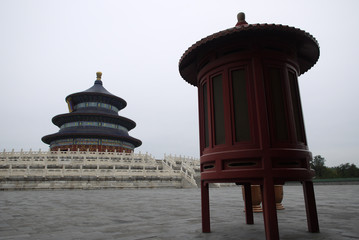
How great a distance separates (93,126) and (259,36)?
141ft

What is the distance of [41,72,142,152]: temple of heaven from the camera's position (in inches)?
1647

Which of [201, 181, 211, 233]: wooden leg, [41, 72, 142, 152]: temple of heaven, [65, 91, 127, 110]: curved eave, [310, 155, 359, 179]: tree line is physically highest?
[65, 91, 127, 110]: curved eave

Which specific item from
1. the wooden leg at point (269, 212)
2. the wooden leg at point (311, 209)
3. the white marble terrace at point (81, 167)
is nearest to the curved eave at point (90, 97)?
the white marble terrace at point (81, 167)

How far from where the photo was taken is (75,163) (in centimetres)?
2639

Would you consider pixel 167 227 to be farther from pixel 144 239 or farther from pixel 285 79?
pixel 285 79

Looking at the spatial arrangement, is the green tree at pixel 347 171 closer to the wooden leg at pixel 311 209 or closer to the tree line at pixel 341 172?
the tree line at pixel 341 172

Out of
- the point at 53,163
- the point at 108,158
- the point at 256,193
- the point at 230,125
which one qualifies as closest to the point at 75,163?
the point at 53,163

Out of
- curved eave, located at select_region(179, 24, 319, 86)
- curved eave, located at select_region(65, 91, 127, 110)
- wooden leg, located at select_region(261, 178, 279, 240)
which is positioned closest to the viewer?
wooden leg, located at select_region(261, 178, 279, 240)

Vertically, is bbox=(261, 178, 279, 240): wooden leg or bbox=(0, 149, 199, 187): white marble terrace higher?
bbox=(0, 149, 199, 187): white marble terrace

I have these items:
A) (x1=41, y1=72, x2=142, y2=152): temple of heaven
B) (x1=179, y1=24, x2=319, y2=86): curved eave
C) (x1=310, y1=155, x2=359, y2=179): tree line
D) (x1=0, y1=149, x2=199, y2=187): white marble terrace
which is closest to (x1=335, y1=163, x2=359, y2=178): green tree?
(x1=310, y1=155, x2=359, y2=179): tree line

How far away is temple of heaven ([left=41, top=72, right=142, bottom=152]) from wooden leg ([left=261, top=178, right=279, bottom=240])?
39274 mm

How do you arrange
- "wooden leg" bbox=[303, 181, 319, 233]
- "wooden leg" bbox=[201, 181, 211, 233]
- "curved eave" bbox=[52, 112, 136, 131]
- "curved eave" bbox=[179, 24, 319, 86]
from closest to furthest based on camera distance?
"curved eave" bbox=[179, 24, 319, 86]
"wooden leg" bbox=[303, 181, 319, 233]
"wooden leg" bbox=[201, 181, 211, 233]
"curved eave" bbox=[52, 112, 136, 131]

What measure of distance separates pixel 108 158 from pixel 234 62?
1120 inches

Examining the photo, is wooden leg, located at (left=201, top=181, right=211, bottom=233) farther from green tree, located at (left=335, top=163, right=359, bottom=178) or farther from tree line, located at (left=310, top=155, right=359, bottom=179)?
green tree, located at (left=335, top=163, right=359, bottom=178)
